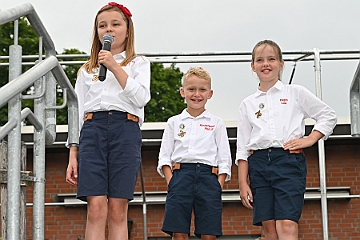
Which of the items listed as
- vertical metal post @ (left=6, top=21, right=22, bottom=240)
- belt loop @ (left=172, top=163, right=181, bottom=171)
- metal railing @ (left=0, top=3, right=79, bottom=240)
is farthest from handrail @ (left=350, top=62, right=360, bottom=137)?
vertical metal post @ (left=6, top=21, right=22, bottom=240)

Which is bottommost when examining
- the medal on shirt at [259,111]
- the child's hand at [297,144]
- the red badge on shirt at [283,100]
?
the child's hand at [297,144]

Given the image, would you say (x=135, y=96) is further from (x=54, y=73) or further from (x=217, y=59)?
(x=217, y=59)

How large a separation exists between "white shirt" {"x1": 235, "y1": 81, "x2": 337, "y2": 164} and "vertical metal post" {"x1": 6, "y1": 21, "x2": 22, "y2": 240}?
62.9 inches

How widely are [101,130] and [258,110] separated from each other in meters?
1.01

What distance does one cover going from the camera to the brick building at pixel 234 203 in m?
7.98

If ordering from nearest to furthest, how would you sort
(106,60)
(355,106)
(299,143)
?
(106,60) → (299,143) → (355,106)

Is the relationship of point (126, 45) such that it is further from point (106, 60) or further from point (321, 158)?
point (321, 158)

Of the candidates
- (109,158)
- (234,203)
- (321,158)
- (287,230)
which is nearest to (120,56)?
(109,158)

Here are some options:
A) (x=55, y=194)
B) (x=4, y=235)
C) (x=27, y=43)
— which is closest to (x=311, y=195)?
(x=55, y=194)

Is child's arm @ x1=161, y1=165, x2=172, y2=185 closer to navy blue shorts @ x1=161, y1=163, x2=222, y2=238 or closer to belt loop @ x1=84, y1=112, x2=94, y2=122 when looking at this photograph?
navy blue shorts @ x1=161, y1=163, x2=222, y2=238

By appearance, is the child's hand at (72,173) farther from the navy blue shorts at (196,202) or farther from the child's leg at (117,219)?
the navy blue shorts at (196,202)

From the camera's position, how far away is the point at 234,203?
8078 mm

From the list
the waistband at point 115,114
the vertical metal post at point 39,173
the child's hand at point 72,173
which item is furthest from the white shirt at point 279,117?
the vertical metal post at point 39,173

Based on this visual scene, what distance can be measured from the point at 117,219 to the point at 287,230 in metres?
0.93
